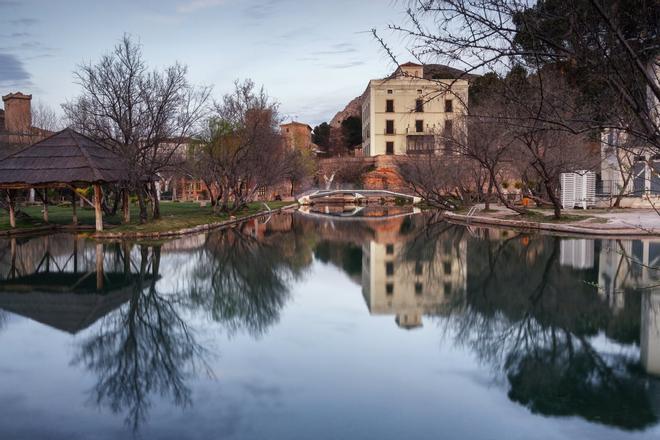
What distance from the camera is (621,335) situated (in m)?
8.16

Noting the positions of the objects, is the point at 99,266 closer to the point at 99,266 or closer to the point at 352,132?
the point at 99,266

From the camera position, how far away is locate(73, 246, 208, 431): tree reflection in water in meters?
6.26

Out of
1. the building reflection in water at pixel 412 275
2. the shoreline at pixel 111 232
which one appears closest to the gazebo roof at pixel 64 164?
the shoreline at pixel 111 232

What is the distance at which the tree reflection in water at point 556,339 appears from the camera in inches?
231

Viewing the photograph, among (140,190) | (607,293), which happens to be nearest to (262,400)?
(607,293)

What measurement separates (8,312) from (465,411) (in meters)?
8.18

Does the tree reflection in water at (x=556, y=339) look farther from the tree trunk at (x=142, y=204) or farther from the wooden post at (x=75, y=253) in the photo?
the tree trunk at (x=142, y=204)

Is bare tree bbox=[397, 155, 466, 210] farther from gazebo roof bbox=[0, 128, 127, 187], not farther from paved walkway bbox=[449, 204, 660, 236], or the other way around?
gazebo roof bbox=[0, 128, 127, 187]

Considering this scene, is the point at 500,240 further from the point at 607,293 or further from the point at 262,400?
the point at 262,400

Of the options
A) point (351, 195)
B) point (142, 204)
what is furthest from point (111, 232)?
point (351, 195)

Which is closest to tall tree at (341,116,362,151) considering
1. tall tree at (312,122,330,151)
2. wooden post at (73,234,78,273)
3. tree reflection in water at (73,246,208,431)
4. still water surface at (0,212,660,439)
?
tall tree at (312,122,330,151)

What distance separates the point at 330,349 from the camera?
7.89m

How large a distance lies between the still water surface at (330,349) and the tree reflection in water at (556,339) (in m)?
0.03

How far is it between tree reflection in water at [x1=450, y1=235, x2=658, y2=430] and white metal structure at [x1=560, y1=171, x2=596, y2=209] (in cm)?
1843
